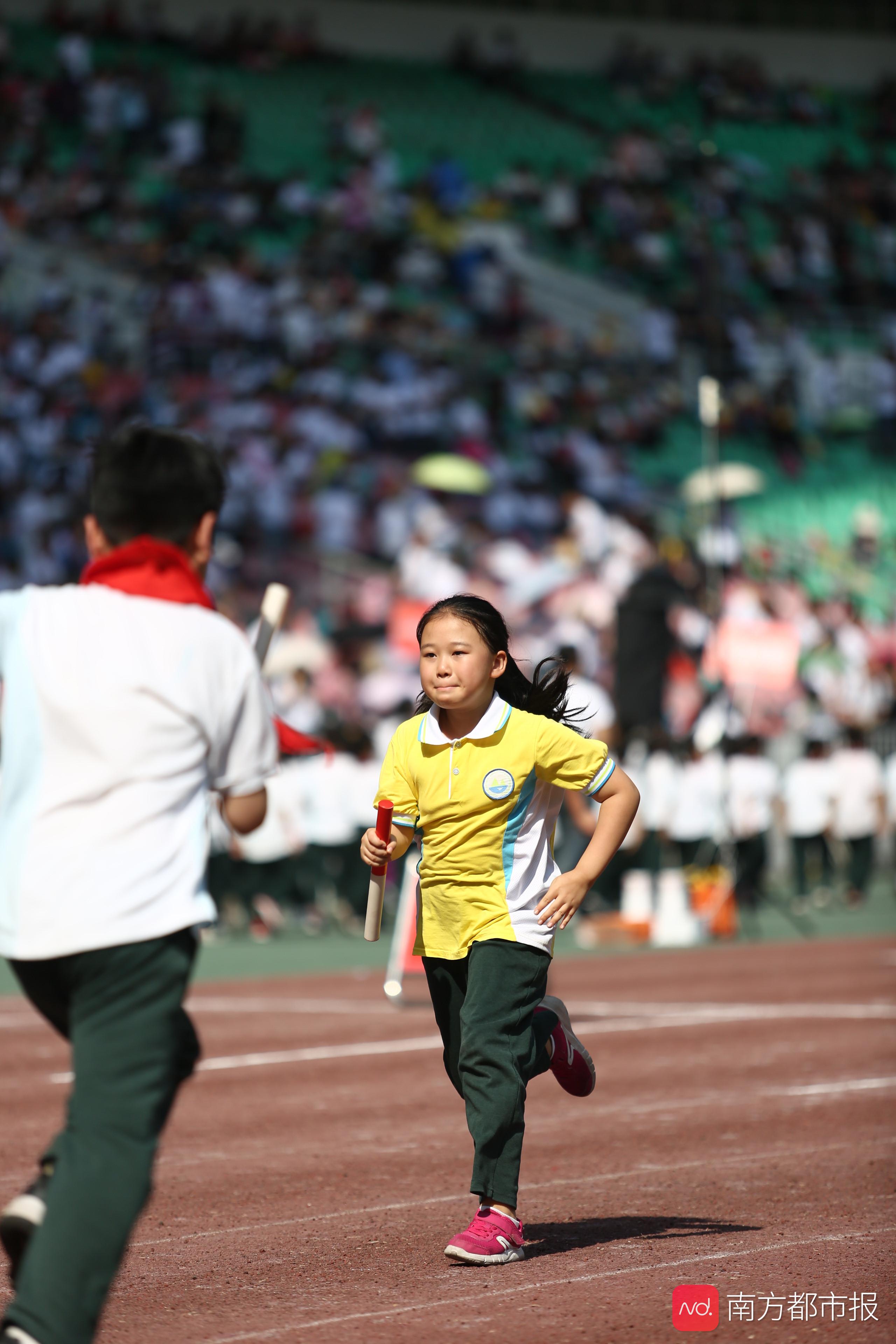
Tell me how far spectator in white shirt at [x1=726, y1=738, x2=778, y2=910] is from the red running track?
689 centimetres

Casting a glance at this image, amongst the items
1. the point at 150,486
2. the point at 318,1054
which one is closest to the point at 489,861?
the point at 150,486

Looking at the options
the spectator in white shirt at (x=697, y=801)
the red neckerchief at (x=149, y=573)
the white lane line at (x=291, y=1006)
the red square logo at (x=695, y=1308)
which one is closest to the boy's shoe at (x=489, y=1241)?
the red square logo at (x=695, y=1308)

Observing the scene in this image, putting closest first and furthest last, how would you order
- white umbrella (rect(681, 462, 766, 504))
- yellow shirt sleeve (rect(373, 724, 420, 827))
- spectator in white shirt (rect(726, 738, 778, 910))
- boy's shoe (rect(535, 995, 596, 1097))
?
yellow shirt sleeve (rect(373, 724, 420, 827)) → boy's shoe (rect(535, 995, 596, 1097)) → spectator in white shirt (rect(726, 738, 778, 910)) → white umbrella (rect(681, 462, 766, 504))

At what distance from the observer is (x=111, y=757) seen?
4.01 metres

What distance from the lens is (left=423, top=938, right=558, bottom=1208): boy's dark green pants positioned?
17.9ft

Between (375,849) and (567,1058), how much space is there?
102 centimetres

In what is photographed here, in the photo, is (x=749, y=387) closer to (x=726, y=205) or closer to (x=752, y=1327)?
(x=726, y=205)

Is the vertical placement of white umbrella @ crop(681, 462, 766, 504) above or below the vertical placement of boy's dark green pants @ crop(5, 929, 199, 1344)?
above

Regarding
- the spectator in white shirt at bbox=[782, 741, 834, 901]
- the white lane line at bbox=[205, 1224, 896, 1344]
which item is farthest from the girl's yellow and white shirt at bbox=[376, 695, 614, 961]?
the spectator in white shirt at bbox=[782, 741, 834, 901]

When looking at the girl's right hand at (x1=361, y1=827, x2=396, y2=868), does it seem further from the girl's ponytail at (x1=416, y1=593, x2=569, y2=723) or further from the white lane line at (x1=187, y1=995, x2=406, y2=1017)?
the white lane line at (x1=187, y1=995, x2=406, y2=1017)

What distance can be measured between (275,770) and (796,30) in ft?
126

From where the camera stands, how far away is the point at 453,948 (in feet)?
18.6

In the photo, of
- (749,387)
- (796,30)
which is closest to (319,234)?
(749,387)

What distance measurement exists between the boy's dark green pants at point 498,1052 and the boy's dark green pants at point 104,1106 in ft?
5.16
